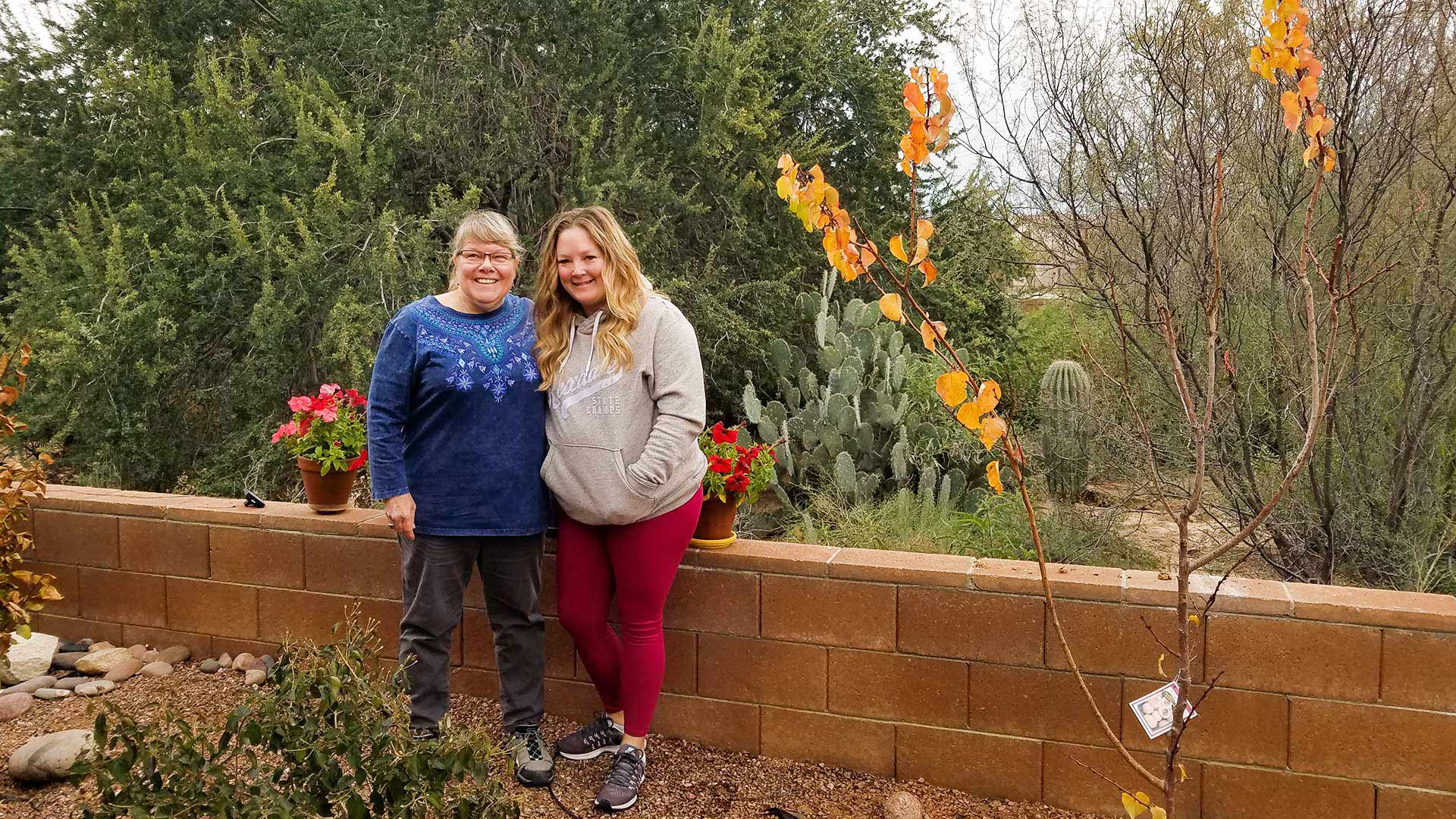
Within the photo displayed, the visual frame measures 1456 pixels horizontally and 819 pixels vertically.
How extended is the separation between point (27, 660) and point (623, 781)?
8.59 ft

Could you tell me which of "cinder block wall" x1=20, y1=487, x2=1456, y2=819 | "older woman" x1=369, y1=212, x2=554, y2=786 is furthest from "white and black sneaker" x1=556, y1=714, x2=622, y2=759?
"cinder block wall" x1=20, y1=487, x2=1456, y2=819

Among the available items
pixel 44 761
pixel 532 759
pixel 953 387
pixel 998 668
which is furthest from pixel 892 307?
pixel 44 761

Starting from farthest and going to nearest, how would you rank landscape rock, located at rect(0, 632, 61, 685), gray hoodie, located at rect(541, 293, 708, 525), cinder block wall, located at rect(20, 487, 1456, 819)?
landscape rock, located at rect(0, 632, 61, 685)
gray hoodie, located at rect(541, 293, 708, 525)
cinder block wall, located at rect(20, 487, 1456, 819)

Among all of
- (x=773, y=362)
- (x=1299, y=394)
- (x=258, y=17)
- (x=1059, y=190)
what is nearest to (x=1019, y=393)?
(x=773, y=362)

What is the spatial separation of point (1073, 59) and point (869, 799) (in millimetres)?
3661

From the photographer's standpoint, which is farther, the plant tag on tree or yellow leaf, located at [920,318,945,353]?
the plant tag on tree

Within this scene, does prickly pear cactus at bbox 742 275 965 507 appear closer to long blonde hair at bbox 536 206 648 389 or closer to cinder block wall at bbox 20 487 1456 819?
cinder block wall at bbox 20 487 1456 819

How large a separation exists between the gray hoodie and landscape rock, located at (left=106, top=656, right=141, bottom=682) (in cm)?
222

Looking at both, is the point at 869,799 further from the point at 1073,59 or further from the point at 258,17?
the point at 258,17

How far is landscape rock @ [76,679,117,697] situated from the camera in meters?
3.64

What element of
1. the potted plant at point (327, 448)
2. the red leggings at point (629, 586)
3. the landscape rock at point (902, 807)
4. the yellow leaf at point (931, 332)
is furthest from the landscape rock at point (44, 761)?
the yellow leaf at point (931, 332)

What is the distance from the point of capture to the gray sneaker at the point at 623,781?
9.14 ft

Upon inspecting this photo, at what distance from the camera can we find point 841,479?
15.7 ft

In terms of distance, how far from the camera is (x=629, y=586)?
9.35 ft
